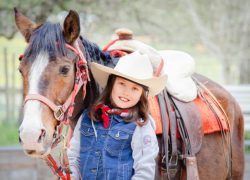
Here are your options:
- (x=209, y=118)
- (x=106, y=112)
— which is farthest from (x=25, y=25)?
(x=209, y=118)

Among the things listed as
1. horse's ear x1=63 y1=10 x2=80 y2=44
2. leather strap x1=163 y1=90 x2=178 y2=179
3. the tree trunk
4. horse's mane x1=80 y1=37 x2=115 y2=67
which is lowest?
leather strap x1=163 y1=90 x2=178 y2=179

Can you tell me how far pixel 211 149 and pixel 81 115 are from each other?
3.50ft

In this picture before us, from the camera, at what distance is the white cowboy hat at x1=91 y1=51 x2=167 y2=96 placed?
2670mm

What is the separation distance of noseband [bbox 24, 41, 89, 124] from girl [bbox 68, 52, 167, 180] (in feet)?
0.36

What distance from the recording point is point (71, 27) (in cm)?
265

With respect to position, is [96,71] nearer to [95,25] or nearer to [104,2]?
[104,2]

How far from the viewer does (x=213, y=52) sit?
1284cm

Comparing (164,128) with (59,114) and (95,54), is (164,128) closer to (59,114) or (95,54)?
(95,54)

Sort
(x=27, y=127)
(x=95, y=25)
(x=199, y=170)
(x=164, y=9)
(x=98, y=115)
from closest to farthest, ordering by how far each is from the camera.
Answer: (x=27, y=127) → (x=98, y=115) → (x=199, y=170) → (x=95, y=25) → (x=164, y=9)

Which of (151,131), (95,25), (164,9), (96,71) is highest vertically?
(164,9)

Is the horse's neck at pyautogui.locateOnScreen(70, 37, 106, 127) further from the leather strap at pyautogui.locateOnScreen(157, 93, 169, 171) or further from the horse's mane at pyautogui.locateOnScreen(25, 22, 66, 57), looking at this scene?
the leather strap at pyautogui.locateOnScreen(157, 93, 169, 171)

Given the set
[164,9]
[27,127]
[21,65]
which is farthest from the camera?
[164,9]

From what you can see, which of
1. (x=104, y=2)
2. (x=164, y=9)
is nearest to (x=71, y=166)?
(x=104, y=2)

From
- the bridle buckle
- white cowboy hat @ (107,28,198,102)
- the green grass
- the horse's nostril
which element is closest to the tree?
the green grass
